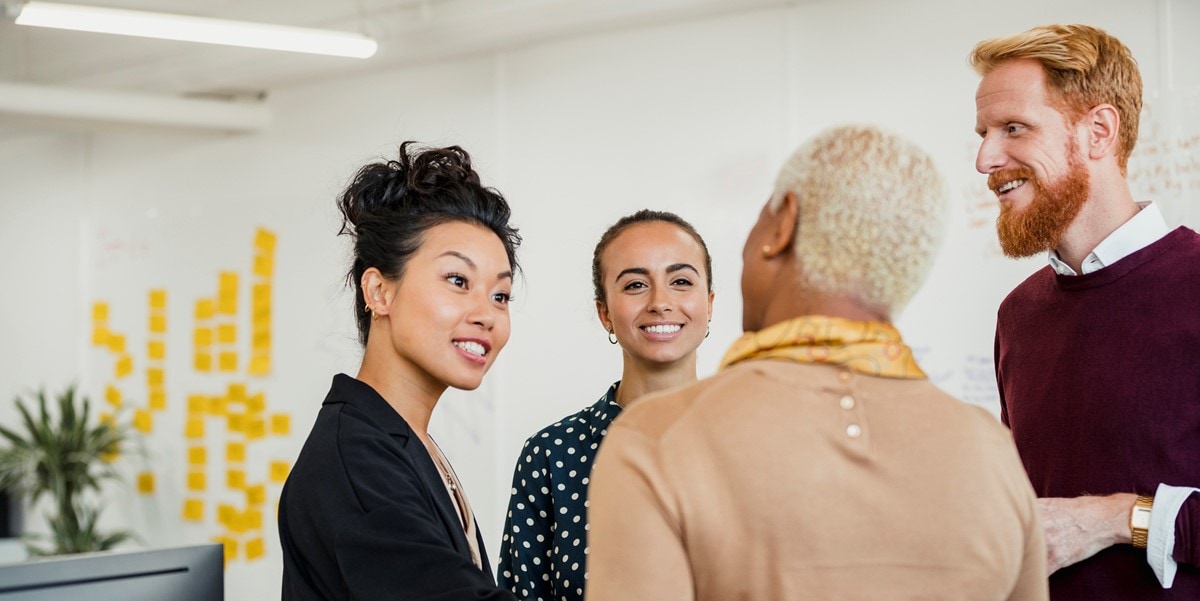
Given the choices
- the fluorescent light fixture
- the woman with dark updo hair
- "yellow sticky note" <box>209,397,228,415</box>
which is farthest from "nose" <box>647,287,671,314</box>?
"yellow sticky note" <box>209,397,228,415</box>

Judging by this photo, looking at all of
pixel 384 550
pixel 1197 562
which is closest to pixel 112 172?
pixel 384 550

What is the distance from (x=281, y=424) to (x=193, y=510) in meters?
0.93

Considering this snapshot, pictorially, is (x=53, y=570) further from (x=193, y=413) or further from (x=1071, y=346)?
(x=193, y=413)

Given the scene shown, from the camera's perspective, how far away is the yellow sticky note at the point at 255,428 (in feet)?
20.1

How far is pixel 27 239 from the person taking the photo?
24.3ft

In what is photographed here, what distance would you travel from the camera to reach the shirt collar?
1943 mm

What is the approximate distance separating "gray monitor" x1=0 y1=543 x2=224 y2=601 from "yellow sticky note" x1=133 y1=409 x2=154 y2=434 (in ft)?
16.7

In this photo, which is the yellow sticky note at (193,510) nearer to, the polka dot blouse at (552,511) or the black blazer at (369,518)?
the polka dot blouse at (552,511)

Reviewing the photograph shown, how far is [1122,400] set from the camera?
186 centimetres

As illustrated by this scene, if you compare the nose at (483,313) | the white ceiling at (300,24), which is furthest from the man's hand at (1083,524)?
the white ceiling at (300,24)

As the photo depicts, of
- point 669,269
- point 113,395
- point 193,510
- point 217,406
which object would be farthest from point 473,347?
point 113,395

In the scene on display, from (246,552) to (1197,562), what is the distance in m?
5.30

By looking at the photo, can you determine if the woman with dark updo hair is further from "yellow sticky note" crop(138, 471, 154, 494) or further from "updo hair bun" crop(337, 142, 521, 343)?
"yellow sticky note" crop(138, 471, 154, 494)

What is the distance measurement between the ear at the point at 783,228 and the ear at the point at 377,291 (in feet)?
2.61
